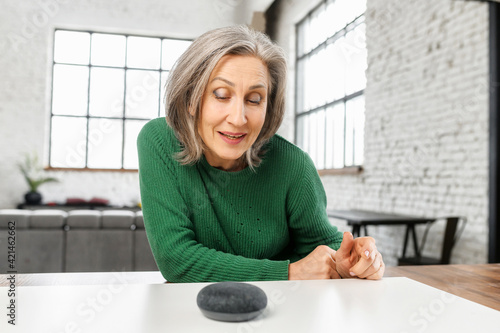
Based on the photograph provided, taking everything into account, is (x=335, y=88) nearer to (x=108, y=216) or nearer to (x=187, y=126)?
(x=108, y=216)

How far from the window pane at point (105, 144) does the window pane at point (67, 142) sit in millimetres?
164

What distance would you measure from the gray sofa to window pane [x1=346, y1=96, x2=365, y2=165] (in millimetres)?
3269

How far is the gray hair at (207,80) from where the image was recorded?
1.07 meters

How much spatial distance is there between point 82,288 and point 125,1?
33.3ft

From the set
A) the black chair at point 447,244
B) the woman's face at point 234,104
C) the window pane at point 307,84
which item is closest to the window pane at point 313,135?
the window pane at point 307,84

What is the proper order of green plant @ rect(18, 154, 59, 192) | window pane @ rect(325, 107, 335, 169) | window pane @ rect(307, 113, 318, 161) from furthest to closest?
green plant @ rect(18, 154, 59, 192) → window pane @ rect(307, 113, 318, 161) → window pane @ rect(325, 107, 335, 169)

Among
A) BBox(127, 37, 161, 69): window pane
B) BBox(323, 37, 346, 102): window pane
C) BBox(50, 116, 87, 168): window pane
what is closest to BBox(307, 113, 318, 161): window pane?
BBox(323, 37, 346, 102): window pane

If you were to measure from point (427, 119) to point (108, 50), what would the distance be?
297 inches

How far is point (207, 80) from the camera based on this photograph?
1066mm

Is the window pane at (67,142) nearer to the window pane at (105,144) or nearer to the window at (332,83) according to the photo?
the window pane at (105,144)

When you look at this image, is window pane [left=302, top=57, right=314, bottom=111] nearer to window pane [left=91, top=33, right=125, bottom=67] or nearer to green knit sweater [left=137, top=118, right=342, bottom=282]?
window pane [left=91, top=33, right=125, bottom=67]

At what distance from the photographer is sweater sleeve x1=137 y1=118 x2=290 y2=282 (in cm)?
99

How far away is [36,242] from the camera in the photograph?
3.69 metres

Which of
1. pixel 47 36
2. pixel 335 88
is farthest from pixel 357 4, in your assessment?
pixel 47 36
